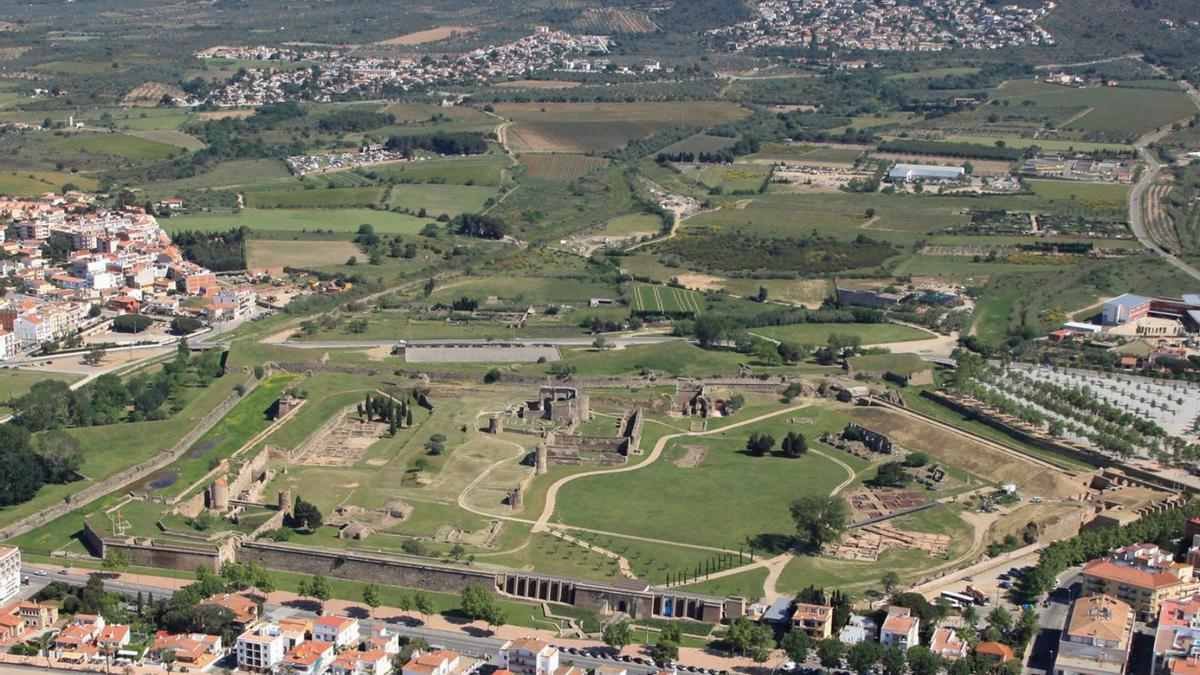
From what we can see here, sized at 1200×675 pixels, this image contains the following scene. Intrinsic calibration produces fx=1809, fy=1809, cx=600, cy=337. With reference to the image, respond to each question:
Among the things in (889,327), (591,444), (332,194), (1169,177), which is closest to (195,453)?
(591,444)

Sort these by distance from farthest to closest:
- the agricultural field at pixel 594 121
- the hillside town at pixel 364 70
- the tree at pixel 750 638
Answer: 1. the hillside town at pixel 364 70
2. the agricultural field at pixel 594 121
3. the tree at pixel 750 638

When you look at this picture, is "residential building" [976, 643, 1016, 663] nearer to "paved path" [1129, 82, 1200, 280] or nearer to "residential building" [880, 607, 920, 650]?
"residential building" [880, 607, 920, 650]

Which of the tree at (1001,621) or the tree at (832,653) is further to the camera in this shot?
the tree at (1001,621)

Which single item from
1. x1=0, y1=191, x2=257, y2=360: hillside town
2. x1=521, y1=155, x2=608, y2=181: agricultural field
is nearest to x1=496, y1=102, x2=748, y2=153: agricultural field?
x1=521, y1=155, x2=608, y2=181: agricultural field

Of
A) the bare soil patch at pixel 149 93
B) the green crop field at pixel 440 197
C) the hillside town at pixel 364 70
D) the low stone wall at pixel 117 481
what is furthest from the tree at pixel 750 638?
the bare soil patch at pixel 149 93

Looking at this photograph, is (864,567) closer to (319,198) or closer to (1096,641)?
(1096,641)

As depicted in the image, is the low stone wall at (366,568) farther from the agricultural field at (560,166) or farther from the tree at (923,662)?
the agricultural field at (560,166)

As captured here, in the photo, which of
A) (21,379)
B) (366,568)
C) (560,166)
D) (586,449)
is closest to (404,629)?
(366,568)
